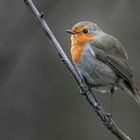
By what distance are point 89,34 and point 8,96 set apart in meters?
2.56

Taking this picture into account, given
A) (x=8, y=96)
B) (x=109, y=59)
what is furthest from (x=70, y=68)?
(x=8, y=96)

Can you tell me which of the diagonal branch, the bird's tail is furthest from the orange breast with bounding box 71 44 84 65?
the diagonal branch

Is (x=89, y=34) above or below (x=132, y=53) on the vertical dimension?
above

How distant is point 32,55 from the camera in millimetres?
10117

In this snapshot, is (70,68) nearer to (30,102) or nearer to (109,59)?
(109,59)

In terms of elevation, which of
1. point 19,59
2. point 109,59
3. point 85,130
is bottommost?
point 85,130

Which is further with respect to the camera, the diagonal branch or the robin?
the robin

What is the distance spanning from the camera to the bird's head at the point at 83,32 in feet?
23.8

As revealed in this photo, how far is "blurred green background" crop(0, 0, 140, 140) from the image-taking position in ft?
31.1

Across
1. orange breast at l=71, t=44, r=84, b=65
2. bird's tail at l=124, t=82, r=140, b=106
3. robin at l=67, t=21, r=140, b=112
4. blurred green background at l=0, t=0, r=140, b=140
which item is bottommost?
blurred green background at l=0, t=0, r=140, b=140

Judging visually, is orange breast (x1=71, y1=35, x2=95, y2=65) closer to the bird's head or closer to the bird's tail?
the bird's head

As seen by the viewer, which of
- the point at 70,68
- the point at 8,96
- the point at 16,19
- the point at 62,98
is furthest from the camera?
the point at 62,98

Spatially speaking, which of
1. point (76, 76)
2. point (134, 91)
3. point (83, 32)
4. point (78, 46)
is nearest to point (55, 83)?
point (83, 32)

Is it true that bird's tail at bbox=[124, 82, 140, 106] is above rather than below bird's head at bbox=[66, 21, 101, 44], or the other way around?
below
